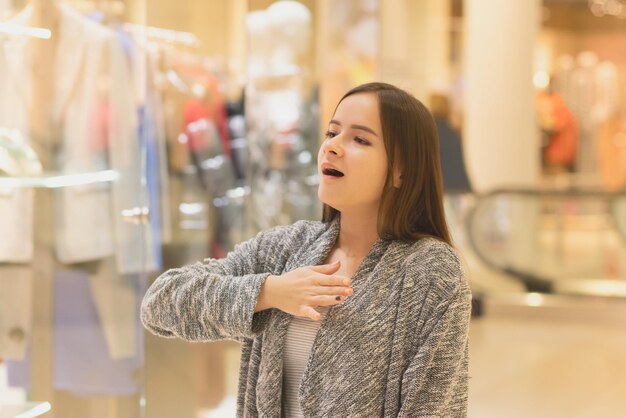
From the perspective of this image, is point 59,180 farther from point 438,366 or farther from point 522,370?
point 522,370

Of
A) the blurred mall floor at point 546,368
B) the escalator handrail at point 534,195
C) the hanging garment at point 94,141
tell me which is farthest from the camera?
the escalator handrail at point 534,195

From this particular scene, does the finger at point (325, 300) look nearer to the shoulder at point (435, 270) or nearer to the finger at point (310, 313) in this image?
the finger at point (310, 313)

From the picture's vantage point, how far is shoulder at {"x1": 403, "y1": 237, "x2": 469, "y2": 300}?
5.53ft

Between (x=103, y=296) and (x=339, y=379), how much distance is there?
2022 millimetres

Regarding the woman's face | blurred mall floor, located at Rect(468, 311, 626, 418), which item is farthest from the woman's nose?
blurred mall floor, located at Rect(468, 311, 626, 418)

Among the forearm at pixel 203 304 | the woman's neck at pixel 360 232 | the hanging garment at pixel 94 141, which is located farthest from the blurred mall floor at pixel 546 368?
the forearm at pixel 203 304

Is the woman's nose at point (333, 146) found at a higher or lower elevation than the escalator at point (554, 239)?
higher

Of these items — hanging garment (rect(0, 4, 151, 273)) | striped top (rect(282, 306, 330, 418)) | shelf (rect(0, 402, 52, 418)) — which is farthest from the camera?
hanging garment (rect(0, 4, 151, 273))

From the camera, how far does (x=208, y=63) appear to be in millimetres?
5469

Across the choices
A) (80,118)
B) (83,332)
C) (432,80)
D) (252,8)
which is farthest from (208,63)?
(432,80)

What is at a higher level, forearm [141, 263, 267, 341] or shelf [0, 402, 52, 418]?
forearm [141, 263, 267, 341]

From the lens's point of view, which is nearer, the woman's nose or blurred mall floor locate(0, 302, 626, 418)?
the woman's nose

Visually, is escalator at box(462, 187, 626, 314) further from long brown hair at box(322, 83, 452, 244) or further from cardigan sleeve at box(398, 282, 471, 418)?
cardigan sleeve at box(398, 282, 471, 418)

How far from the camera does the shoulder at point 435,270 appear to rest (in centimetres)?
169
